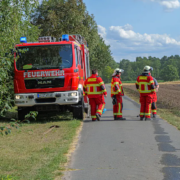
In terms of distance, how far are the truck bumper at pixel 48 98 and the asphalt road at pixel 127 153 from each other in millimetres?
1120

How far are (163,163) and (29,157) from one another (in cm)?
247

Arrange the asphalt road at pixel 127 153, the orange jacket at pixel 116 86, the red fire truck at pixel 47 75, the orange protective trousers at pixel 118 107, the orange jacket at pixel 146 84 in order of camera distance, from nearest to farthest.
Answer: the asphalt road at pixel 127 153
the red fire truck at pixel 47 75
the orange jacket at pixel 146 84
the orange jacket at pixel 116 86
the orange protective trousers at pixel 118 107

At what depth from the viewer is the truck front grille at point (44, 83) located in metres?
11.5

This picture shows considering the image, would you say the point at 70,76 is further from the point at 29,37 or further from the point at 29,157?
the point at 29,37

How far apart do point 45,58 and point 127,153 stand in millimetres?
→ 5608

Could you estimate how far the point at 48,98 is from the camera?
38.2ft

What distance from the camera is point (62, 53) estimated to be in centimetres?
1158

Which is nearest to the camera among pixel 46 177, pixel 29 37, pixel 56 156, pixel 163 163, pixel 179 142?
pixel 46 177

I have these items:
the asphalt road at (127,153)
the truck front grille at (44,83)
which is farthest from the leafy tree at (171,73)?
the asphalt road at (127,153)

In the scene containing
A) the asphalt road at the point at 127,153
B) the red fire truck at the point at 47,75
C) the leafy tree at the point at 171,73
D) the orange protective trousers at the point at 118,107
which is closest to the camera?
the asphalt road at the point at 127,153

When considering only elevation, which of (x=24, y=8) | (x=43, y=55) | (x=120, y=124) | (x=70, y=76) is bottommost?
(x=120, y=124)

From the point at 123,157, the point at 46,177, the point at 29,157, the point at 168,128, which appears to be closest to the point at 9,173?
the point at 46,177

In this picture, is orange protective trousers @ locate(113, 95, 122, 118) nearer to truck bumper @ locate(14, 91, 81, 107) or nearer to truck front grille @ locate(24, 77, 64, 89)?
truck bumper @ locate(14, 91, 81, 107)

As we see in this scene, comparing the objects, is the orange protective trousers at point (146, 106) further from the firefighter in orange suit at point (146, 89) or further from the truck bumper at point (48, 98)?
the truck bumper at point (48, 98)
